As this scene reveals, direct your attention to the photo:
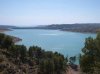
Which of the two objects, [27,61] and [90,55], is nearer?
[90,55]

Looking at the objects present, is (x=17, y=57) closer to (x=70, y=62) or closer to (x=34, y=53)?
(x=34, y=53)

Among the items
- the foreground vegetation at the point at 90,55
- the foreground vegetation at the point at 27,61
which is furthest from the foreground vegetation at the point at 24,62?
the foreground vegetation at the point at 90,55

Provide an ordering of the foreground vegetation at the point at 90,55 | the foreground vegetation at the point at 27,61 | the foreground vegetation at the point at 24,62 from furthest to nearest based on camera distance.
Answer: the foreground vegetation at the point at 27,61 < the foreground vegetation at the point at 24,62 < the foreground vegetation at the point at 90,55

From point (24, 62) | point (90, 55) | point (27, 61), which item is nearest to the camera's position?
point (90, 55)

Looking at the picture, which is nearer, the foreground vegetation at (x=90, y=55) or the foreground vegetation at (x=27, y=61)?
the foreground vegetation at (x=90, y=55)

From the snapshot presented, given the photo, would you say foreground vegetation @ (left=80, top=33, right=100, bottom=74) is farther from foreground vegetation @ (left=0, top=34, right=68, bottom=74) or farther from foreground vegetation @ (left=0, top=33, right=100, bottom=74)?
foreground vegetation @ (left=0, top=34, right=68, bottom=74)

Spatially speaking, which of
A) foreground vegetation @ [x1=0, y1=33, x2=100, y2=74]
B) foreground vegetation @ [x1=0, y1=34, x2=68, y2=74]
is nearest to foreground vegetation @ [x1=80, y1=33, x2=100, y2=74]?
foreground vegetation @ [x1=0, y1=33, x2=100, y2=74]

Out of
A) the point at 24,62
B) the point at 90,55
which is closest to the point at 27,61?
the point at 24,62

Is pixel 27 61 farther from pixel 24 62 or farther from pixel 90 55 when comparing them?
pixel 90 55

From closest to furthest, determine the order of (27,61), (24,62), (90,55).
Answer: (90,55), (24,62), (27,61)

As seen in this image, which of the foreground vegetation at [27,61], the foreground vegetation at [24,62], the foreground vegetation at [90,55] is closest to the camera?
the foreground vegetation at [90,55]

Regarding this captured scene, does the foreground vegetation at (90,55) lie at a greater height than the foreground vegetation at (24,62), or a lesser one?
greater

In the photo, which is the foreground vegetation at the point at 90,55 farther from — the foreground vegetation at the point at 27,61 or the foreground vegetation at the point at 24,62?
the foreground vegetation at the point at 27,61

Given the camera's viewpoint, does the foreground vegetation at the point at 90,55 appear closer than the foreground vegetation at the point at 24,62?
Yes
